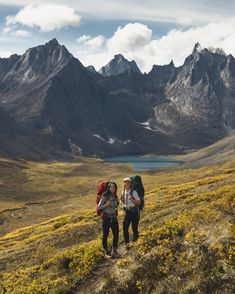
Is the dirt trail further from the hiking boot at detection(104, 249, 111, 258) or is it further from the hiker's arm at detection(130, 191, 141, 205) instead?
the hiker's arm at detection(130, 191, 141, 205)

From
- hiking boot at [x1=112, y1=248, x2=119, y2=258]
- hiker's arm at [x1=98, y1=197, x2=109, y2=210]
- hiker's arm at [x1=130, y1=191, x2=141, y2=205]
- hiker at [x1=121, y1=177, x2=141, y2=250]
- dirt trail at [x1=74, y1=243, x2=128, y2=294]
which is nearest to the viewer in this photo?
dirt trail at [x1=74, y1=243, x2=128, y2=294]

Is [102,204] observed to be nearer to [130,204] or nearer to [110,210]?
[110,210]

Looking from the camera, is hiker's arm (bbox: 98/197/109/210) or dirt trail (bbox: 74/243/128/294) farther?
hiker's arm (bbox: 98/197/109/210)

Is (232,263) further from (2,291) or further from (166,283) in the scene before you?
(2,291)

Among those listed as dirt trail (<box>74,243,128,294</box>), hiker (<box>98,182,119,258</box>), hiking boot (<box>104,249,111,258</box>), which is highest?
hiker (<box>98,182,119,258</box>)

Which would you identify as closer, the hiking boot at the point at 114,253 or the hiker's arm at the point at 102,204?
the hiking boot at the point at 114,253

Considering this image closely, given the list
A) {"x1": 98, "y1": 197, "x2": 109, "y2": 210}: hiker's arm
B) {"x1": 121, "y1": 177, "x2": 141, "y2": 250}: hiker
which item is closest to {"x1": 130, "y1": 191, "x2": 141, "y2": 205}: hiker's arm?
{"x1": 121, "y1": 177, "x2": 141, "y2": 250}: hiker

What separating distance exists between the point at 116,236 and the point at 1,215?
105 m

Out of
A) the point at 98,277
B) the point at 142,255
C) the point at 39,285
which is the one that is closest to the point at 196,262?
the point at 142,255

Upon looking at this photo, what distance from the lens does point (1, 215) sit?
11994cm

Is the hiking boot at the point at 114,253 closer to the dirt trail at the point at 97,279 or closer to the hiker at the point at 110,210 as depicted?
the hiker at the point at 110,210

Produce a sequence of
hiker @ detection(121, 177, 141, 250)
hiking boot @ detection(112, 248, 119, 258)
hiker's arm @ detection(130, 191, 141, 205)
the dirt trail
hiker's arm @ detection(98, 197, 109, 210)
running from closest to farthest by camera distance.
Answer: the dirt trail, hiking boot @ detection(112, 248, 119, 258), hiker's arm @ detection(98, 197, 109, 210), hiker's arm @ detection(130, 191, 141, 205), hiker @ detection(121, 177, 141, 250)

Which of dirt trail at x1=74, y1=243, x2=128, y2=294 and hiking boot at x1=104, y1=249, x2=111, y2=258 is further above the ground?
hiking boot at x1=104, y1=249, x2=111, y2=258

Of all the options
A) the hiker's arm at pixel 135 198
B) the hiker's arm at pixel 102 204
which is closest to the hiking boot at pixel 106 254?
the hiker's arm at pixel 102 204
